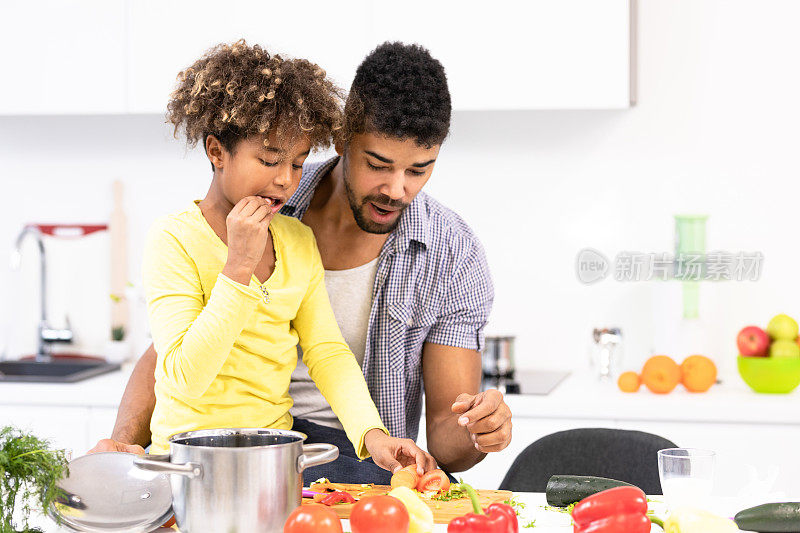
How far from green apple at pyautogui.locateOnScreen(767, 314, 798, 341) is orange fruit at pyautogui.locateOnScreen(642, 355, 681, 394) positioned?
0.28m

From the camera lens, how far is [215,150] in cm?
156

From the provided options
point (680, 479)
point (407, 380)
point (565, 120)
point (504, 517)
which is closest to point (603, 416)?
point (407, 380)

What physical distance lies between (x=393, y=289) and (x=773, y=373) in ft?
3.94

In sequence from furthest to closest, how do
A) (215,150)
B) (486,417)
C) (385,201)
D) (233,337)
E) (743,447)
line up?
1. (743,447)
2. (385,201)
3. (215,150)
4. (486,417)
5. (233,337)

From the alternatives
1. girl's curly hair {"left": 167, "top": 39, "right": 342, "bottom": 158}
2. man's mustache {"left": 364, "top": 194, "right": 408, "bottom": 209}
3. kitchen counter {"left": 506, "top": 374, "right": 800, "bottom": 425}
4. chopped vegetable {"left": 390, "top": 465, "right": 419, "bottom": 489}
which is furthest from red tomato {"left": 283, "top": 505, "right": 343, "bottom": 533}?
kitchen counter {"left": 506, "top": 374, "right": 800, "bottom": 425}

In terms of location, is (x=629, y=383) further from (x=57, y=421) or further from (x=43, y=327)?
(x=43, y=327)

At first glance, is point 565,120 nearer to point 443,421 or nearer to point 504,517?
point 443,421

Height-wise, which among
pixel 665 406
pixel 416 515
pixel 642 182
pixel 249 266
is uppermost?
pixel 642 182

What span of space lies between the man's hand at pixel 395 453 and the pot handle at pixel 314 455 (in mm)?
291

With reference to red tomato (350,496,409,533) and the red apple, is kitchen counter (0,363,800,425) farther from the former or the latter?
red tomato (350,496,409,533)

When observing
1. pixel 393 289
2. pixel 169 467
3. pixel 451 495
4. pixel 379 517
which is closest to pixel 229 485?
pixel 169 467

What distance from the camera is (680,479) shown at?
1231 mm

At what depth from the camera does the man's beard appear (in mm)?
1699

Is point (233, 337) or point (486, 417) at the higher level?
point (233, 337)
